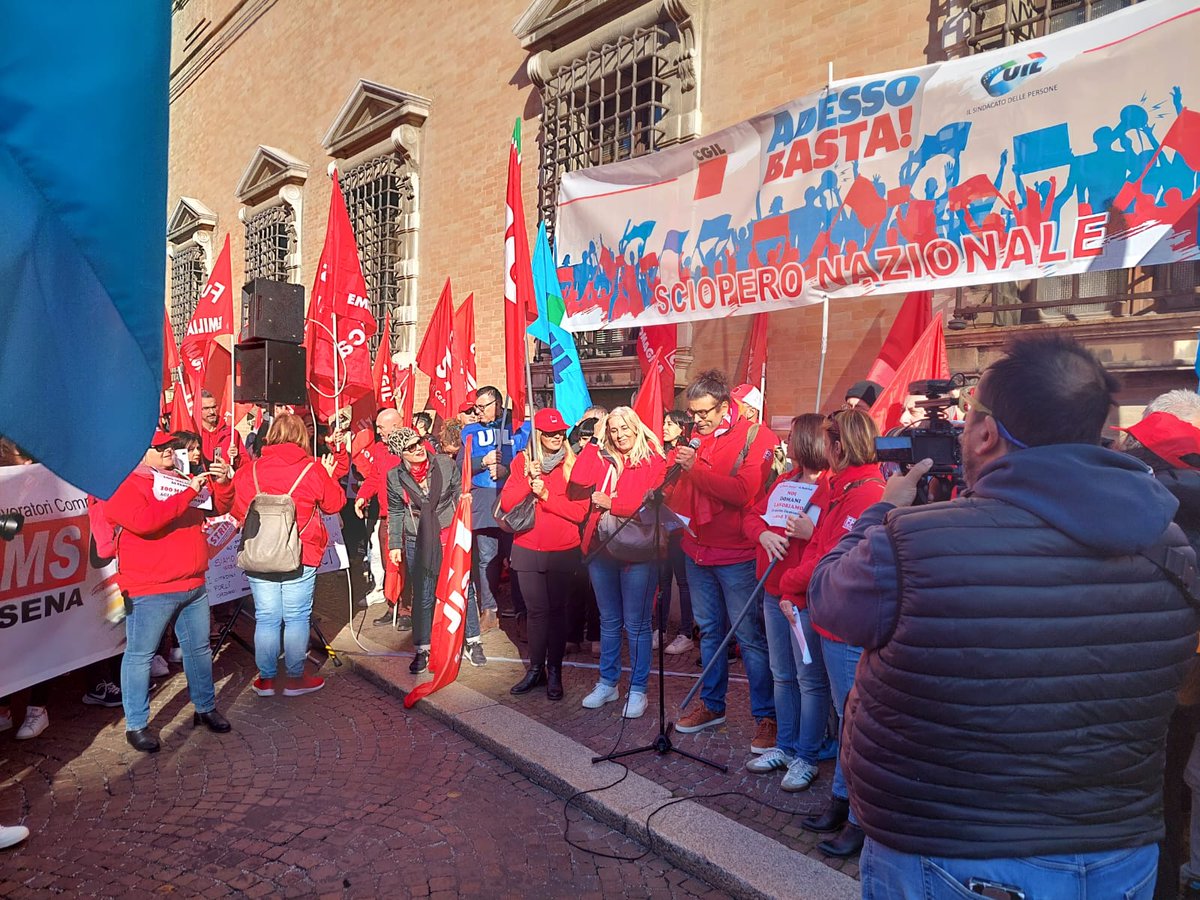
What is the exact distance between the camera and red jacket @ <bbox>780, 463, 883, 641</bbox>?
3424 mm

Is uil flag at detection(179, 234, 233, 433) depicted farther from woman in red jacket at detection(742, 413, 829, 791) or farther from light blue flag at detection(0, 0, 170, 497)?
light blue flag at detection(0, 0, 170, 497)

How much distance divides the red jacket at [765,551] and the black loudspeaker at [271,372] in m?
5.84

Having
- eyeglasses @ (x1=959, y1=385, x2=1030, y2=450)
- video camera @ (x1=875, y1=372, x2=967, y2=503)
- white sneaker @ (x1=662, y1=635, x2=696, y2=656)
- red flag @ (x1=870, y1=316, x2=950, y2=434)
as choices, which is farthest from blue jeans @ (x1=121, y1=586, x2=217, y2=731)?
red flag @ (x1=870, y1=316, x2=950, y2=434)

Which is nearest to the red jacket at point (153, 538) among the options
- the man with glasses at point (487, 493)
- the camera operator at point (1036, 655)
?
the man with glasses at point (487, 493)

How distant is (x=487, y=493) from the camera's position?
7.13 meters

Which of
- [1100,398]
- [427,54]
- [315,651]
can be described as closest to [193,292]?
[427,54]

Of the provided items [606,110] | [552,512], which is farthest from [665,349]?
[606,110]

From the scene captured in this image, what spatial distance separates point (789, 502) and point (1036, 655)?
230 centimetres

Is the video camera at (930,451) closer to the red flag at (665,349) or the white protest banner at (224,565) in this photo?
the white protest banner at (224,565)

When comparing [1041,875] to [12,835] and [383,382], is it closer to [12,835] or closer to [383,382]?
[12,835]

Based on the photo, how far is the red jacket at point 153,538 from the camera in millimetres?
4410

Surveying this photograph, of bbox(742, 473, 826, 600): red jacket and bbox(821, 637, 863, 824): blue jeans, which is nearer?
bbox(821, 637, 863, 824): blue jeans

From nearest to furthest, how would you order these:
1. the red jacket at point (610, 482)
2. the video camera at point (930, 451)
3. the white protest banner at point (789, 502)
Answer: the video camera at point (930, 451)
the white protest banner at point (789, 502)
the red jacket at point (610, 482)

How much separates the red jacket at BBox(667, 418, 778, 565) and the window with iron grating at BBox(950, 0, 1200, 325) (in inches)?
113
